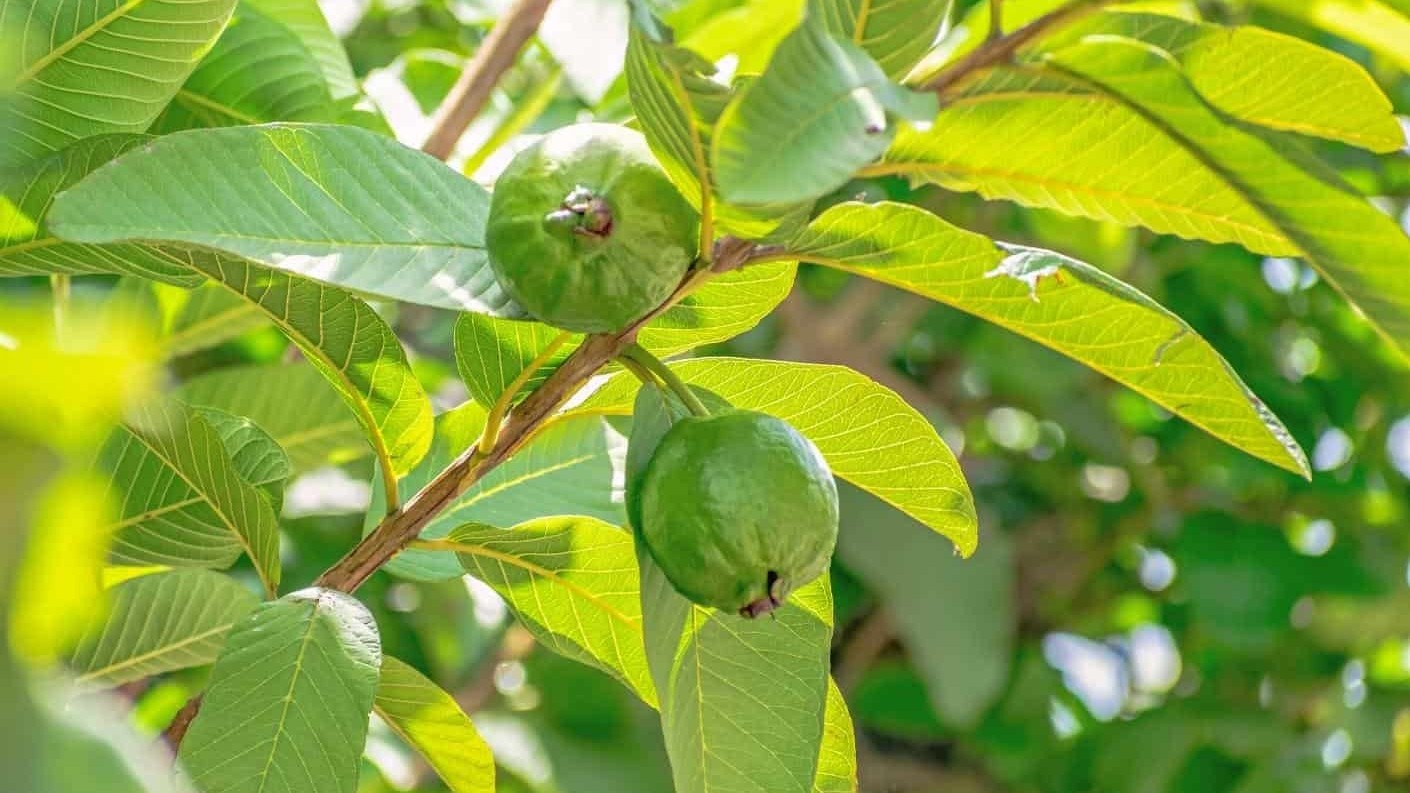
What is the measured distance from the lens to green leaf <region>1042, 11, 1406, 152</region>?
0.68 meters

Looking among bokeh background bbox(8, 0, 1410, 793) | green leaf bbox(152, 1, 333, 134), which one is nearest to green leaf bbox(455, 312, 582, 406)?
green leaf bbox(152, 1, 333, 134)

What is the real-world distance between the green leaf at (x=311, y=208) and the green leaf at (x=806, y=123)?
181 millimetres

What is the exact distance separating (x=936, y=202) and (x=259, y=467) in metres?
1.70

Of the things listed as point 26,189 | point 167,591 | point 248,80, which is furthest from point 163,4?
point 167,591

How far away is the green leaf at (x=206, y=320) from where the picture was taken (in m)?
1.33

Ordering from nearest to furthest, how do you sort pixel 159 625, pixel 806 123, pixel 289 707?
pixel 806 123 < pixel 289 707 < pixel 159 625

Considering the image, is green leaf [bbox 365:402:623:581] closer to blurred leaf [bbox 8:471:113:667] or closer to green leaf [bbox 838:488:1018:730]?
blurred leaf [bbox 8:471:113:667]

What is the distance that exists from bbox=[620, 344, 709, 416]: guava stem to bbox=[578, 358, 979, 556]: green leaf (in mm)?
74

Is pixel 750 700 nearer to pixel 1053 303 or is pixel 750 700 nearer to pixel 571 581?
pixel 571 581

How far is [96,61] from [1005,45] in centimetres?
49

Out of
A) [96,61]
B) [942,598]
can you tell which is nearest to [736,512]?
[96,61]

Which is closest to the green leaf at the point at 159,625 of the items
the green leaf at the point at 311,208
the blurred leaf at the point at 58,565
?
the green leaf at the point at 311,208

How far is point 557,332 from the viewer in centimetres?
80

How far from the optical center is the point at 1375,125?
699 millimetres
